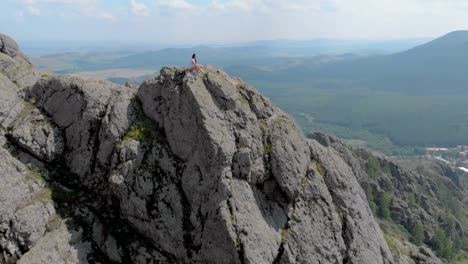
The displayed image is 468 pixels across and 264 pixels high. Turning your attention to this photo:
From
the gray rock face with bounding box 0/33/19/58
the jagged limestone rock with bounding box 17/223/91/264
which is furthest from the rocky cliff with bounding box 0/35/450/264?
the gray rock face with bounding box 0/33/19/58

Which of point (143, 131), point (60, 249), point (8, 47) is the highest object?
point (8, 47)

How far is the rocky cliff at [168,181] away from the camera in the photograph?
2780cm

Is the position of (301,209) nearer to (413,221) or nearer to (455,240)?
(413,221)

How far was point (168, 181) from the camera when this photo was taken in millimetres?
30219

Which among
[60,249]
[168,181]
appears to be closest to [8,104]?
[60,249]

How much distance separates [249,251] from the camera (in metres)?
26.8

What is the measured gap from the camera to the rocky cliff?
91.2 feet

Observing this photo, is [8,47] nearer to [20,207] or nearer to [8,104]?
[8,104]

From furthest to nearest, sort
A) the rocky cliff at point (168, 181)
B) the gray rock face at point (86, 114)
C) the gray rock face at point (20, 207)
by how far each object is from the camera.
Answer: the gray rock face at point (86, 114), the rocky cliff at point (168, 181), the gray rock face at point (20, 207)

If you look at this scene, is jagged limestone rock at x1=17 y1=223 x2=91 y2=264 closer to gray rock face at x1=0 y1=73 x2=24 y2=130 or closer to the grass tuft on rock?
the grass tuft on rock

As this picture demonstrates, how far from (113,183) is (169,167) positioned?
500 centimetres

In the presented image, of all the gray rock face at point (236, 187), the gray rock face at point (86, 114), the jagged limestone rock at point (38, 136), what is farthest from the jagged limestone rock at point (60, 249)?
the jagged limestone rock at point (38, 136)

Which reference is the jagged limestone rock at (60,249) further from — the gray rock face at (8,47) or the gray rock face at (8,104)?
the gray rock face at (8,47)

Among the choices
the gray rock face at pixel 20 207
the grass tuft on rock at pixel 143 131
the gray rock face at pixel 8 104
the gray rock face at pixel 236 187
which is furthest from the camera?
the gray rock face at pixel 8 104
